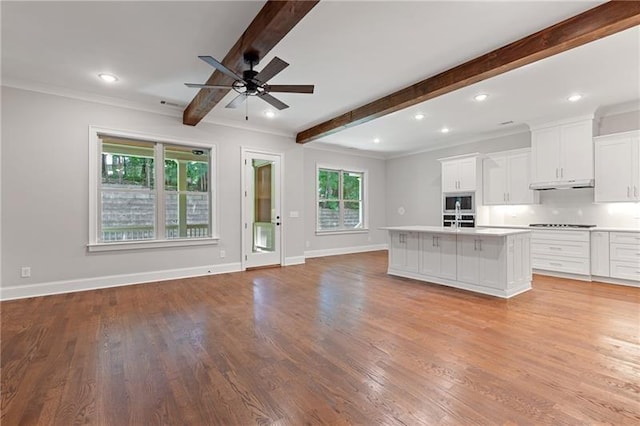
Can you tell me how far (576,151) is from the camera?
517 centimetres

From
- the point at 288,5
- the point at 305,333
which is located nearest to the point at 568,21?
the point at 288,5

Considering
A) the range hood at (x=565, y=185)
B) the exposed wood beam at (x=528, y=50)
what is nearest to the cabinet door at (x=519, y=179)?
the range hood at (x=565, y=185)

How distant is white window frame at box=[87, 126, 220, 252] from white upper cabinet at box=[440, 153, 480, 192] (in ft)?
17.1

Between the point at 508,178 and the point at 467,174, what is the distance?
802mm

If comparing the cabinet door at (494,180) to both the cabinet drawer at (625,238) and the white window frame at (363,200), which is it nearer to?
the cabinet drawer at (625,238)

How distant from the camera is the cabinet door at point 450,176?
6.92 meters

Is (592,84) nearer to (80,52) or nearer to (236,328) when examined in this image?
(236,328)

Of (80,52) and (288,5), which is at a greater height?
(80,52)

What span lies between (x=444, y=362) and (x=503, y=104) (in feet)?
14.1

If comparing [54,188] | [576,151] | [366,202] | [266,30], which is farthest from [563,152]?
[54,188]

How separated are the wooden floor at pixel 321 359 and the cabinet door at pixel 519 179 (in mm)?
2289

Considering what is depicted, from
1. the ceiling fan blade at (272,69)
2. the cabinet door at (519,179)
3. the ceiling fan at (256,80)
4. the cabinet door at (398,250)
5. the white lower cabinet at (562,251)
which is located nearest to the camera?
the ceiling fan blade at (272,69)

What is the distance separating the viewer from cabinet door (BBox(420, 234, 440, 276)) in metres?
4.73

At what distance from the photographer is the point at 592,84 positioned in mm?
4016
